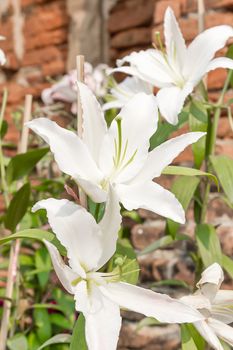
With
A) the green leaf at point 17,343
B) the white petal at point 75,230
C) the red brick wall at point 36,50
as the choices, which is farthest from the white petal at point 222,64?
the red brick wall at point 36,50

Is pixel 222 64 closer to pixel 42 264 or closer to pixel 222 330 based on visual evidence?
pixel 222 330

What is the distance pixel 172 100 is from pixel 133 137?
226mm

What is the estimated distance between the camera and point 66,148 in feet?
2.10

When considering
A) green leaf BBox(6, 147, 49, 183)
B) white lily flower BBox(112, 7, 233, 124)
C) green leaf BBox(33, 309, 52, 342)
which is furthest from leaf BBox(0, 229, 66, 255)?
green leaf BBox(33, 309, 52, 342)

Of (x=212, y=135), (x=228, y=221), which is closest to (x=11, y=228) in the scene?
(x=212, y=135)

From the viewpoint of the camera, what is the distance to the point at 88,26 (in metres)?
2.18

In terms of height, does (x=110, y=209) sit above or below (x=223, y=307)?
above

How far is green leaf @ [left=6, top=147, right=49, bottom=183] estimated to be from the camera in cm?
108

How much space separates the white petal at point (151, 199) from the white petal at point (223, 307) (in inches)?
5.9

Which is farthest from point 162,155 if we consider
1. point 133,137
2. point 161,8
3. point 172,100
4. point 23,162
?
point 161,8

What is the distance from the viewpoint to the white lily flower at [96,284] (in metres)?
0.59

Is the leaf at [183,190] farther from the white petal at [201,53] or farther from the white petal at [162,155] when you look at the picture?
the white petal at [162,155]

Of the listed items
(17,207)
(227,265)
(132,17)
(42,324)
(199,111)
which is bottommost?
(42,324)

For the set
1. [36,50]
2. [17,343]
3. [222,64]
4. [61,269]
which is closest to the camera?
[61,269]
